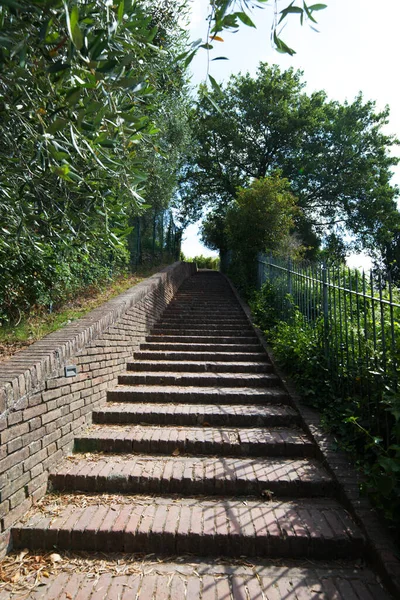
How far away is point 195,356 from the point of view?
595 centimetres

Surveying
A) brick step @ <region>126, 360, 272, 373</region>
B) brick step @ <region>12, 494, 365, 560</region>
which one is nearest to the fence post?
brick step @ <region>126, 360, 272, 373</region>

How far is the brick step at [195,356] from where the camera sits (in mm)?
5906

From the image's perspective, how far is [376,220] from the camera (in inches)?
781

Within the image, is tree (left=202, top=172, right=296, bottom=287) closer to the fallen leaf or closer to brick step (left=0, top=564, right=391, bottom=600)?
brick step (left=0, top=564, right=391, bottom=600)

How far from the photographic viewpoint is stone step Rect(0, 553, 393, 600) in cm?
214

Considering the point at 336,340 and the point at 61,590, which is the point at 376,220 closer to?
the point at 336,340

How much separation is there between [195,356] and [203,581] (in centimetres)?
377

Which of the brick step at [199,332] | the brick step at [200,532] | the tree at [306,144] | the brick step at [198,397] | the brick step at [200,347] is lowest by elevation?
the brick step at [200,532]

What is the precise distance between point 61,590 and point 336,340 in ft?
10.1

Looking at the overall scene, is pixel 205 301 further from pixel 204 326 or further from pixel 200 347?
pixel 200 347

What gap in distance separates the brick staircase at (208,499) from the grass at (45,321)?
1.03 m

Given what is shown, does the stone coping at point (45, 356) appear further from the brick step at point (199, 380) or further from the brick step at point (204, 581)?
the brick step at point (204, 581)

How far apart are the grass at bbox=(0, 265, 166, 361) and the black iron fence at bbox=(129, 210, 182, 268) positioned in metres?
4.30

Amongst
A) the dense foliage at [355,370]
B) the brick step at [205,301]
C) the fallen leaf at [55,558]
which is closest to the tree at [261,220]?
the brick step at [205,301]
